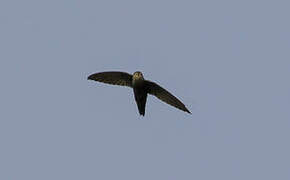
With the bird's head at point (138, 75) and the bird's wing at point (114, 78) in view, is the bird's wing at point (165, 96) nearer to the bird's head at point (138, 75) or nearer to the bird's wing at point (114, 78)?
the bird's wing at point (114, 78)

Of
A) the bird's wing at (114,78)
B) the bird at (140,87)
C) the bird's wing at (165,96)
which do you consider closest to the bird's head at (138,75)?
the bird at (140,87)

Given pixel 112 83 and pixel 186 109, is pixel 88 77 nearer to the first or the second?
pixel 112 83

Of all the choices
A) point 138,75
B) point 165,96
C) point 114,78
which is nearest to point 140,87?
point 138,75

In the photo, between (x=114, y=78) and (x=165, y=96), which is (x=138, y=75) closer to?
(x=114, y=78)

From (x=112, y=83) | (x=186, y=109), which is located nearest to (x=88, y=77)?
(x=112, y=83)

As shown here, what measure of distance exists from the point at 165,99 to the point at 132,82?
5.55ft

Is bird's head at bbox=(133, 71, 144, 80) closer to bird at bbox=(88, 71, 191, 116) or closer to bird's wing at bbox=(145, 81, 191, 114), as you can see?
bird at bbox=(88, 71, 191, 116)

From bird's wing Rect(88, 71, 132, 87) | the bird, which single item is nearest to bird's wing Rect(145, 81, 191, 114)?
the bird

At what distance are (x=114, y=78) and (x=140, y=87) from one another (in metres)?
1.34

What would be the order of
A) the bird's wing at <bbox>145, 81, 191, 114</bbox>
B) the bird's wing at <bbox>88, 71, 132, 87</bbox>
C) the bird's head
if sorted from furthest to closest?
the bird's wing at <bbox>145, 81, 191, 114</bbox>
the bird's wing at <bbox>88, 71, 132, 87</bbox>
the bird's head

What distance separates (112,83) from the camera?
43.2 metres

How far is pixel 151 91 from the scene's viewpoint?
43.1m

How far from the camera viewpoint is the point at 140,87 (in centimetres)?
4219

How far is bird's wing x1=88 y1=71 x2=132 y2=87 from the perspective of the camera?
140 ft
